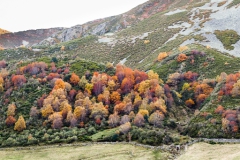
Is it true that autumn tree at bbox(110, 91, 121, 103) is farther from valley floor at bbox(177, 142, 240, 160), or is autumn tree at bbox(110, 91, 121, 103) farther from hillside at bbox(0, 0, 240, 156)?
valley floor at bbox(177, 142, 240, 160)

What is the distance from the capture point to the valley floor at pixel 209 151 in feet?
193

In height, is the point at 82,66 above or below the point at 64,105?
above

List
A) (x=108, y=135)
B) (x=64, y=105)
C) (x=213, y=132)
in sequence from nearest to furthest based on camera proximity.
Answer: (x=213, y=132)
(x=108, y=135)
(x=64, y=105)

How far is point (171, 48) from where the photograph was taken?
17250cm

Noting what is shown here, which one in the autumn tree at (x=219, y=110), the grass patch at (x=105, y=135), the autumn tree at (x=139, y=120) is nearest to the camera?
the grass patch at (x=105, y=135)

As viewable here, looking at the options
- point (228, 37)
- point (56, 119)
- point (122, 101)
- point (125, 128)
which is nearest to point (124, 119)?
point (125, 128)

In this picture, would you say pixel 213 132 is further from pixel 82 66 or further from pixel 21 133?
pixel 82 66

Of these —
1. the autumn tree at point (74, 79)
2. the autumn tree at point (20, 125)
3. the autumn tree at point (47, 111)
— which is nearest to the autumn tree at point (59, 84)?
the autumn tree at point (74, 79)

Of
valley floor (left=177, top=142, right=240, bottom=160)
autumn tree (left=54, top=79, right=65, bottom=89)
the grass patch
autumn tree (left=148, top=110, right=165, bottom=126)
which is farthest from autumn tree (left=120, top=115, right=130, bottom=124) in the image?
autumn tree (left=54, top=79, right=65, bottom=89)

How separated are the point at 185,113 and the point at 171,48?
7644cm

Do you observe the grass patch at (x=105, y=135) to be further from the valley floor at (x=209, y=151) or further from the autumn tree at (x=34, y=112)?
the autumn tree at (x=34, y=112)

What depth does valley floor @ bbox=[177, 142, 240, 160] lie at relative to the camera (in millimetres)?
58969

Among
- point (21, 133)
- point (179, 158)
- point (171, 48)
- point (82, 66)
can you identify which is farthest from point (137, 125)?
point (171, 48)

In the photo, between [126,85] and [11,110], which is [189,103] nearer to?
[126,85]
